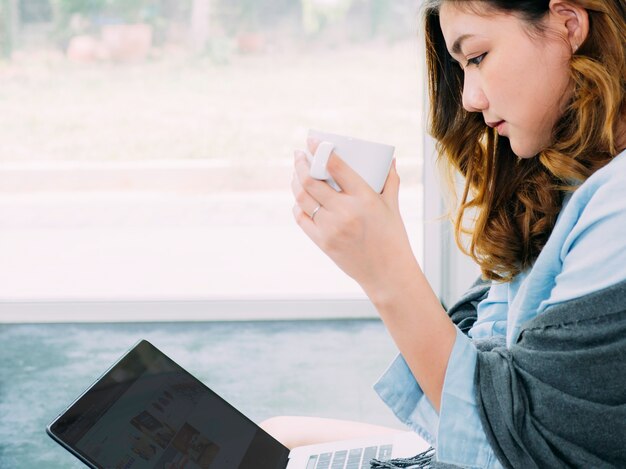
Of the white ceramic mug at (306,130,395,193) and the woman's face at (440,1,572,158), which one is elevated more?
the woman's face at (440,1,572,158)

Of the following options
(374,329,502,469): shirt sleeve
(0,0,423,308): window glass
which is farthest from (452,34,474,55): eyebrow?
(0,0,423,308): window glass

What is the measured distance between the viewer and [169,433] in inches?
45.1

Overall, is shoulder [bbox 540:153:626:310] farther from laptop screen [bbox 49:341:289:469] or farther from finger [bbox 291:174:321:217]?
laptop screen [bbox 49:341:289:469]

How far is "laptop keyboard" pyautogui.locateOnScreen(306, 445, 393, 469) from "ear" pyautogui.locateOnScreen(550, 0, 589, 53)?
0.62 meters

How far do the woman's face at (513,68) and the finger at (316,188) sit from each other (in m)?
0.24

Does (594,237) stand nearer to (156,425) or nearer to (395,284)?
(395,284)

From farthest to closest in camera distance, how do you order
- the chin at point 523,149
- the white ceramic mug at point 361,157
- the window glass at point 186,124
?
the window glass at point 186,124
the chin at point 523,149
the white ceramic mug at point 361,157

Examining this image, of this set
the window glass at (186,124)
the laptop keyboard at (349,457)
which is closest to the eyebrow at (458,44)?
the laptop keyboard at (349,457)

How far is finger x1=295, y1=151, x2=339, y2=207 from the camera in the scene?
0.95 m

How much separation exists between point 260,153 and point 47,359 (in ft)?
3.63

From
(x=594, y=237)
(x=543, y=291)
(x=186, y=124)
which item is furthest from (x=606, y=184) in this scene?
(x=186, y=124)

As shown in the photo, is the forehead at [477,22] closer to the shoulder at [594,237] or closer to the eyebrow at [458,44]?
the eyebrow at [458,44]

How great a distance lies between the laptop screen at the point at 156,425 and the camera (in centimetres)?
104

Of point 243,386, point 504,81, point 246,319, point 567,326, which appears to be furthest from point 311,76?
point 567,326
